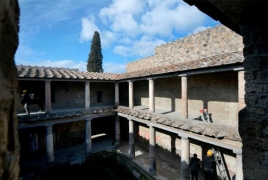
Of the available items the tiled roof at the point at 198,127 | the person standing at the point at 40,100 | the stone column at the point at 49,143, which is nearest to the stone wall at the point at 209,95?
the tiled roof at the point at 198,127

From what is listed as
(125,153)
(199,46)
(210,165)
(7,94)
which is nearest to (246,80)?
(7,94)

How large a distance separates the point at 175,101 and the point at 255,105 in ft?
28.9

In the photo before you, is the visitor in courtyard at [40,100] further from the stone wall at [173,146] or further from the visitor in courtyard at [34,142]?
the stone wall at [173,146]

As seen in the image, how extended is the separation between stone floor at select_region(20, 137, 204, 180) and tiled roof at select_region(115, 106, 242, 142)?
3.03 meters

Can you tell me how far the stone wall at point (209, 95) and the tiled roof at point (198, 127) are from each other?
1.43m

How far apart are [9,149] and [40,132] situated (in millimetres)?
13480

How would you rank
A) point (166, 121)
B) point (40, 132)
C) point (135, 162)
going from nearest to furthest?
point (166, 121), point (135, 162), point (40, 132)

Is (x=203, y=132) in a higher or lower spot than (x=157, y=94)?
lower

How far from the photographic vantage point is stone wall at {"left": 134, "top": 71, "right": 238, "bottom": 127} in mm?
7754

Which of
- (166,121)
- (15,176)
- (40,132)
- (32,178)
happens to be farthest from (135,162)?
(15,176)

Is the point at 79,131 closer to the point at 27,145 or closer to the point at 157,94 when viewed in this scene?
the point at 27,145

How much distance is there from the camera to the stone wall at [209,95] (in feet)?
25.4

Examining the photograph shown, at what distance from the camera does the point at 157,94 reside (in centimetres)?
1220

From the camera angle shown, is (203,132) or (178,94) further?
(178,94)
